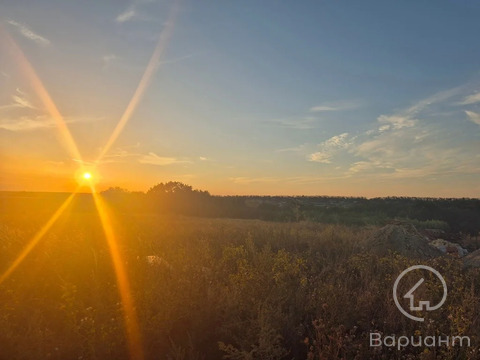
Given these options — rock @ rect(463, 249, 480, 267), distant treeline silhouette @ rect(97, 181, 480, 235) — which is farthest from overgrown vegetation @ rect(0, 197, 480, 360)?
distant treeline silhouette @ rect(97, 181, 480, 235)

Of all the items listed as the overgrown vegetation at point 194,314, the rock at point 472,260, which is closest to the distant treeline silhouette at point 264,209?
the rock at point 472,260

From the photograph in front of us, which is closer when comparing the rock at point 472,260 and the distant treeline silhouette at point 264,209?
the rock at point 472,260

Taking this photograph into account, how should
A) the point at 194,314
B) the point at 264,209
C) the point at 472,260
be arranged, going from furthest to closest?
the point at 264,209, the point at 472,260, the point at 194,314

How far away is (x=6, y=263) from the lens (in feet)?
22.2

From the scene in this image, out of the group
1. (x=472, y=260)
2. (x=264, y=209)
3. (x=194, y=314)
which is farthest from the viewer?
(x=264, y=209)

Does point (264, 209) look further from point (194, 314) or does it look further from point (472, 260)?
point (194, 314)

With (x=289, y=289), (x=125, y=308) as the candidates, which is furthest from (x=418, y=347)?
(x=125, y=308)

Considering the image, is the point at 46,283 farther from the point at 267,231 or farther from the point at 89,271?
the point at 267,231

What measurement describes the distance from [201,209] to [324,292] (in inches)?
1303

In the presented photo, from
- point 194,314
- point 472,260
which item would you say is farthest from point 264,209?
point 194,314

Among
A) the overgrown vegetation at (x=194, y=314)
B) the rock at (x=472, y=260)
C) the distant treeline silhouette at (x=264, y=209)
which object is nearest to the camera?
the overgrown vegetation at (x=194, y=314)

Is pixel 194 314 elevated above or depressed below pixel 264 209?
below

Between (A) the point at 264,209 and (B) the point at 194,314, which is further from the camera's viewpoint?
(A) the point at 264,209

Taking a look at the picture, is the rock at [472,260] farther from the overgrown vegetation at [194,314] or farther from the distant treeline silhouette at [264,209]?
the distant treeline silhouette at [264,209]
